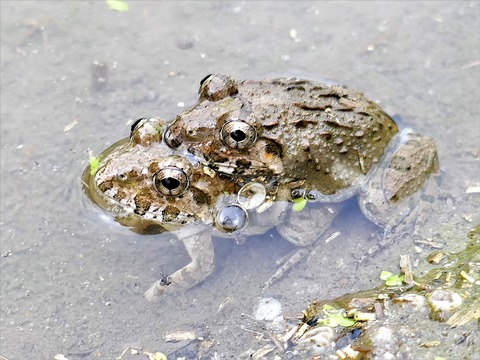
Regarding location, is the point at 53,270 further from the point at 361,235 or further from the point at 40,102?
the point at 361,235

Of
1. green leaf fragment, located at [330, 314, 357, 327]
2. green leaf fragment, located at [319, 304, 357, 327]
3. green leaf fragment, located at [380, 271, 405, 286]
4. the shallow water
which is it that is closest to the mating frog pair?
the shallow water

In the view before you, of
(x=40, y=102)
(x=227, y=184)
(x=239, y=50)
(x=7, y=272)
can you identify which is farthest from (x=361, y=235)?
(x=40, y=102)

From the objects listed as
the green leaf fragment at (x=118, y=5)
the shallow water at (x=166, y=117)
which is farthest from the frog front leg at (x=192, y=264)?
the green leaf fragment at (x=118, y=5)

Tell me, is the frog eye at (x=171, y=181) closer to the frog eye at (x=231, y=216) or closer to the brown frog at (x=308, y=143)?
the brown frog at (x=308, y=143)

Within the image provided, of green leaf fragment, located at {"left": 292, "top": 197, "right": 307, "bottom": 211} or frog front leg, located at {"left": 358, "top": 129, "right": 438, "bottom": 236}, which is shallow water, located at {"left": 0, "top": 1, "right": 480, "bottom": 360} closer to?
frog front leg, located at {"left": 358, "top": 129, "right": 438, "bottom": 236}

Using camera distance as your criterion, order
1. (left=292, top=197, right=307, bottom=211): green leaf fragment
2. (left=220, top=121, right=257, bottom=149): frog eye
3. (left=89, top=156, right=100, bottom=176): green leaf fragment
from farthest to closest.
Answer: (left=89, top=156, right=100, bottom=176): green leaf fragment → (left=292, top=197, right=307, bottom=211): green leaf fragment → (left=220, top=121, right=257, bottom=149): frog eye

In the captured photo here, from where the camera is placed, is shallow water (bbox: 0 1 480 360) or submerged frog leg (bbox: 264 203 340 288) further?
submerged frog leg (bbox: 264 203 340 288)
